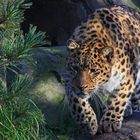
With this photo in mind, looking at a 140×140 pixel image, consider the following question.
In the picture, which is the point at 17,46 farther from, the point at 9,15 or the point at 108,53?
the point at 108,53

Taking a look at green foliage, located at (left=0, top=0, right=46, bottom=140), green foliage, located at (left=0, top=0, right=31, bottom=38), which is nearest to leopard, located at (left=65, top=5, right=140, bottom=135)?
green foliage, located at (left=0, top=0, right=46, bottom=140)

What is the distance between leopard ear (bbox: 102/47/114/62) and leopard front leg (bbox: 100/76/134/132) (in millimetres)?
365

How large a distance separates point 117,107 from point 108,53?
0.64m

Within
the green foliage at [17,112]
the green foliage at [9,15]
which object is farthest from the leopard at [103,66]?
the green foliage at [9,15]

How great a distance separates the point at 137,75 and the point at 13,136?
2493 millimetres

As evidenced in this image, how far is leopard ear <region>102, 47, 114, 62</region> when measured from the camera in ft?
21.8

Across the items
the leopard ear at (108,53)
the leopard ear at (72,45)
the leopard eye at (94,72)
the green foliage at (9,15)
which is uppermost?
the green foliage at (9,15)

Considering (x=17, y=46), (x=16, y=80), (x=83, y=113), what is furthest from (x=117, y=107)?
(x=17, y=46)

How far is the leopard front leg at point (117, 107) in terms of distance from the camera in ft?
22.9

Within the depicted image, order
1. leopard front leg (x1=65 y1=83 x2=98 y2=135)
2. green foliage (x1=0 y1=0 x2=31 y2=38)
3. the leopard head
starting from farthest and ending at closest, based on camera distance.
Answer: leopard front leg (x1=65 y1=83 x2=98 y2=135), the leopard head, green foliage (x1=0 y1=0 x2=31 y2=38)

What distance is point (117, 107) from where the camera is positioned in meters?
7.00

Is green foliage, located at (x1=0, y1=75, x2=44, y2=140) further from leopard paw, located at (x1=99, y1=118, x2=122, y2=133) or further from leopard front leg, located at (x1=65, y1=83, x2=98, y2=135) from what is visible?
leopard paw, located at (x1=99, y1=118, x2=122, y2=133)

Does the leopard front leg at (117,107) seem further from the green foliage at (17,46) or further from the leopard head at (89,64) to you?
the green foliage at (17,46)

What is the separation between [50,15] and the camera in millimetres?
11359
